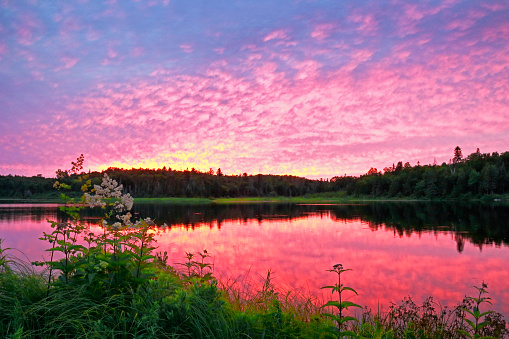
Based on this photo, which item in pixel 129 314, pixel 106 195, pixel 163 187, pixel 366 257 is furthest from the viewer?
pixel 163 187

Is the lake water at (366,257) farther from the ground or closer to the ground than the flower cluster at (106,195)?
closer to the ground

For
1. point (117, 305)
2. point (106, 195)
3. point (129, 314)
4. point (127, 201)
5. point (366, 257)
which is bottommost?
point (366, 257)

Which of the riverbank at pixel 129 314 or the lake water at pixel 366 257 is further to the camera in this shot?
the lake water at pixel 366 257

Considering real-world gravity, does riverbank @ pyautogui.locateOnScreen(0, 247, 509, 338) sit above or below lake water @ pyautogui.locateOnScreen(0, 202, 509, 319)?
above

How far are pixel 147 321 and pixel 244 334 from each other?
60.1 inches

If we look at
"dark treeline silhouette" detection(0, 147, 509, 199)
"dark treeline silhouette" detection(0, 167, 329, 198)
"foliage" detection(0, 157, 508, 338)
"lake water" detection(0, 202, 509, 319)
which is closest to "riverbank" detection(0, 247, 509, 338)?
"foliage" detection(0, 157, 508, 338)

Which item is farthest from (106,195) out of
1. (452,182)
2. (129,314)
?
(452,182)

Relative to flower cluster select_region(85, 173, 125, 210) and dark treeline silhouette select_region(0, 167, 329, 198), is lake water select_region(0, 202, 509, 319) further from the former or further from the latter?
dark treeline silhouette select_region(0, 167, 329, 198)

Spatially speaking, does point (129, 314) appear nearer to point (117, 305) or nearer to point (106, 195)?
point (117, 305)

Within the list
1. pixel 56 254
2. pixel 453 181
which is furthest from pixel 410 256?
pixel 453 181

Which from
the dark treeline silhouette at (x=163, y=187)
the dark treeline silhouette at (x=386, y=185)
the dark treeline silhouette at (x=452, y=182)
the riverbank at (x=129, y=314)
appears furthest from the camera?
the dark treeline silhouette at (x=163, y=187)

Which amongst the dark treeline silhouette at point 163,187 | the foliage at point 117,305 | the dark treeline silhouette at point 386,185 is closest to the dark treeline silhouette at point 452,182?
the dark treeline silhouette at point 386,185

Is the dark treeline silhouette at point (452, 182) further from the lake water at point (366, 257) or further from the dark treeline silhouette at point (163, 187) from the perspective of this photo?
the lake water at point (366, 257)

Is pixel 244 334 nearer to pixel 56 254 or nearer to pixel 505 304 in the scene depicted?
pixel 505 304
